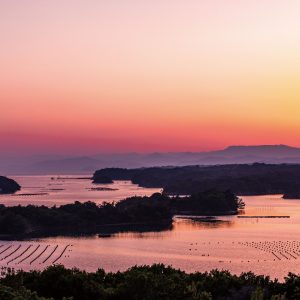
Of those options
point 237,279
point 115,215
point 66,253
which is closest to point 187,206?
point 115,215

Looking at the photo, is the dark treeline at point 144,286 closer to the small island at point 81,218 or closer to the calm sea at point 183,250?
the calm sea at point 183,250

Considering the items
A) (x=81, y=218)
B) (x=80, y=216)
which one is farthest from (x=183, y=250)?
(x=80, y=216)

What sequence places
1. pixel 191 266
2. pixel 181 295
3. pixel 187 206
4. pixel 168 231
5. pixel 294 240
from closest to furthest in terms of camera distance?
1. pixel 181 295
2. pixel 191 266
3. pixel 294 240
4. pixel 168 231
5. pixel 187 206

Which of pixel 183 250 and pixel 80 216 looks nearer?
pixel 183 250

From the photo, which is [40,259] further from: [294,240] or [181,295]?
[181,295]

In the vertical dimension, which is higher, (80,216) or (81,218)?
(80,216)

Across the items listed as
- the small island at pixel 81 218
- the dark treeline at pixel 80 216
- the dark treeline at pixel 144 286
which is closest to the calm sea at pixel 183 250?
the small island at pixel 81 218

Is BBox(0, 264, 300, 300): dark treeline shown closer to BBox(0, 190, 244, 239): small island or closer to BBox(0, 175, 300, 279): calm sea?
BBox(0, 175, 300, 279): calm sea

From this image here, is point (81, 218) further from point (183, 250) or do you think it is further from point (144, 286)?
point (144, 286)

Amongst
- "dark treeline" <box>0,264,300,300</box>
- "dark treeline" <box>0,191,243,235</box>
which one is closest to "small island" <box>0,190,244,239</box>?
"dark treeline" <box>0,191,243,235</box>
